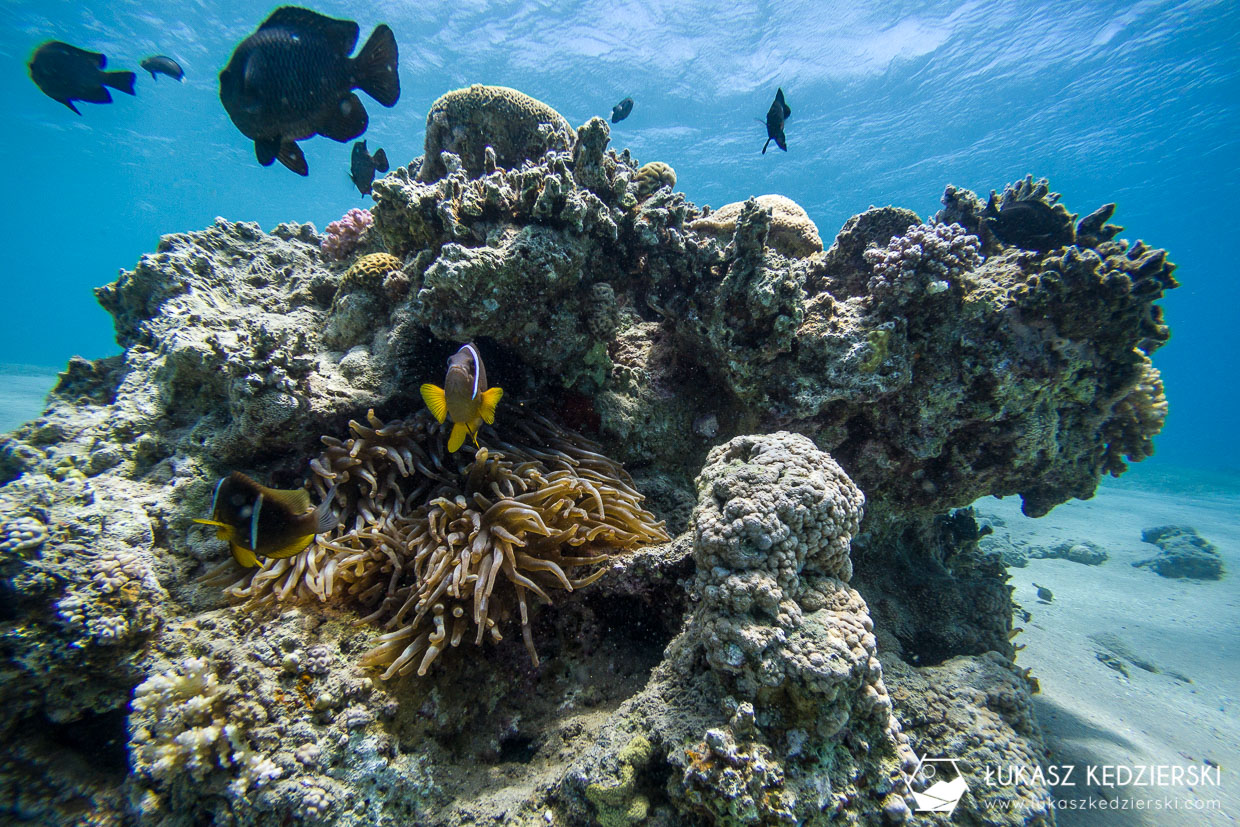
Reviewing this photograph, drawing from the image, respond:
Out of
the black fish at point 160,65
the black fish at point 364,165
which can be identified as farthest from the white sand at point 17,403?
the black fish at point 364,165

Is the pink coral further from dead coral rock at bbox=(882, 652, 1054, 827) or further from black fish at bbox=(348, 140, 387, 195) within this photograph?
dead coral rock at bbox=(882, 652, 1054, 827)

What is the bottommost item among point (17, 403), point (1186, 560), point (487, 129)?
point (1186, 560)

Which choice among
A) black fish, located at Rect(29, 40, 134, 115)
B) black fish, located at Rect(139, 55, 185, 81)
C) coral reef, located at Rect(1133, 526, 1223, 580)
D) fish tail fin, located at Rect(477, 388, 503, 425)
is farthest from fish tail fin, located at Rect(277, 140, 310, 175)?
coral reef, located at Rect(1133, 526, 1223, 580)

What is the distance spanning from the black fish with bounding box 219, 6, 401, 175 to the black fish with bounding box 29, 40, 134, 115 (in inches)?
111

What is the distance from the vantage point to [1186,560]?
10.6 meters

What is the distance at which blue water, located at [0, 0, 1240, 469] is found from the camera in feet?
78.4

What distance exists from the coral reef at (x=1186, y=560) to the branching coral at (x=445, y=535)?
568 inches

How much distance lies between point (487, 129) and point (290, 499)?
4.05 m

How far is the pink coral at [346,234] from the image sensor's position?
4.77m

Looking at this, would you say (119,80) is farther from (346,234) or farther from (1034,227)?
(1034,227)

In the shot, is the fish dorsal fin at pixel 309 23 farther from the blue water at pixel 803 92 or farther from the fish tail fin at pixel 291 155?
the blue water at pixel 803 92

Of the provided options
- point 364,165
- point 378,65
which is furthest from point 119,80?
point 378,65

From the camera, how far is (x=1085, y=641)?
20.4ft

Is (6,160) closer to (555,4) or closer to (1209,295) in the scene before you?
(555,4)
